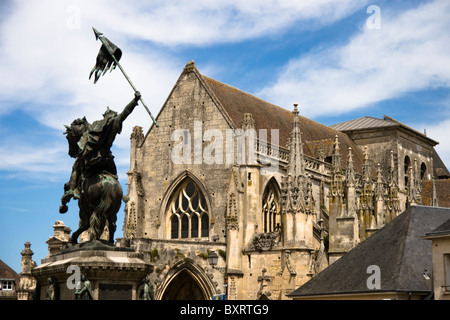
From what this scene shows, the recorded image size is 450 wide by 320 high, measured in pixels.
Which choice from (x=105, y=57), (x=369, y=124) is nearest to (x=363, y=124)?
(x=369, y=124)

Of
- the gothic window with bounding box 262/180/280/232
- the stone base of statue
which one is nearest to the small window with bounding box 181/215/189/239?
the gothic window with bounding box 262/180/280/232

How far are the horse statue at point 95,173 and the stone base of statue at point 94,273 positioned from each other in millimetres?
410

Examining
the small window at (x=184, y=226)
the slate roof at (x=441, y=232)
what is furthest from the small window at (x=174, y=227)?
the slate roof at (x=441, y=232)

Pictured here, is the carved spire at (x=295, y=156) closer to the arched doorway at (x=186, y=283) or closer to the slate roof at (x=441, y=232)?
the arched doorway at (x=186, y=283)

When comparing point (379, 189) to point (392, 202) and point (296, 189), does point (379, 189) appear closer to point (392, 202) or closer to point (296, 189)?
point (392, 202)

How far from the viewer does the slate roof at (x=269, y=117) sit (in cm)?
3741

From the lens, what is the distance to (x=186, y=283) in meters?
33.5

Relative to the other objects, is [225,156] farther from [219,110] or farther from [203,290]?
[203,290]

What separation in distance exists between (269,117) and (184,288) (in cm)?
1162

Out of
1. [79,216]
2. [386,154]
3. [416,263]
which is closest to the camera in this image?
[79,216]

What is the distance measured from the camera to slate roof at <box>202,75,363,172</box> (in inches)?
1473

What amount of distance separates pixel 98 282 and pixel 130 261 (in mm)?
568

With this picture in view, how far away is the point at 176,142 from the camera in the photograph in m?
36.4
